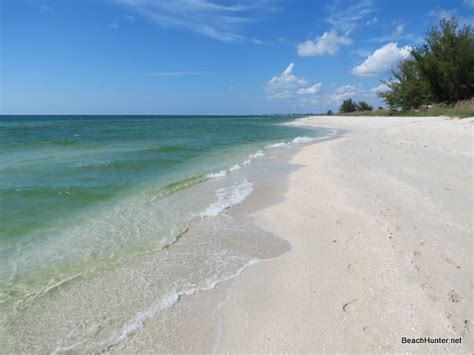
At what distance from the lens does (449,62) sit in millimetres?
39000

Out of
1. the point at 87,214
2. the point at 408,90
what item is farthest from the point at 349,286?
the point at 408,90

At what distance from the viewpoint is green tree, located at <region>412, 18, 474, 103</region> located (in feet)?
126

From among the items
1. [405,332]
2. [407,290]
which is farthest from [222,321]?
[407,290]

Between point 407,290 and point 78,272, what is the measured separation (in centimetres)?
423

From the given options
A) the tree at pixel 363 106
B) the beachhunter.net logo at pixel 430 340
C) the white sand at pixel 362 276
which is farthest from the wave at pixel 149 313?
the tree at pixel 363 106

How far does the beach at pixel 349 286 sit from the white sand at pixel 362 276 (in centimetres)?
1

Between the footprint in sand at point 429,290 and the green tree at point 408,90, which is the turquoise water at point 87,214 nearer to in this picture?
the footprint in sand at point 429,290

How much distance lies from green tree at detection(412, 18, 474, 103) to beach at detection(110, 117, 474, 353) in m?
39.4

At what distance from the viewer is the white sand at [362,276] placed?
3076 millimetres

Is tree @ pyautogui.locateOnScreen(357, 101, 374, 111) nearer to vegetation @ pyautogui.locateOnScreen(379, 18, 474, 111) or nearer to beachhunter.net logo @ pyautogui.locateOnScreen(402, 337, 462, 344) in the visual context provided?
vegetation @ pyautogui.locateOnScreen(379, 18, 474, 111)

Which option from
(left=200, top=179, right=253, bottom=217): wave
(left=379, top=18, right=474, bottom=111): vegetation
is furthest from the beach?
(left=379, top=18, right=474, bottom=111): vegetation

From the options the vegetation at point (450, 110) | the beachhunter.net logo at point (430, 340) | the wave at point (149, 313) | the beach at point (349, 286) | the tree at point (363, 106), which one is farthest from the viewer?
the tree at point (363, 106)

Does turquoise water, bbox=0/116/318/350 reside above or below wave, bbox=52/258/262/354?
below

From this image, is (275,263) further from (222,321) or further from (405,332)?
(405,332)
